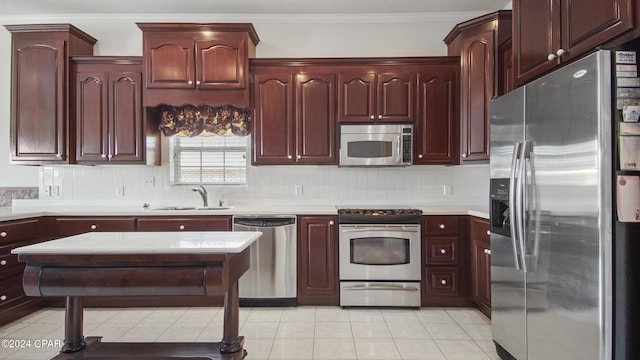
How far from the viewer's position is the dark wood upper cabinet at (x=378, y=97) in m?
3.48

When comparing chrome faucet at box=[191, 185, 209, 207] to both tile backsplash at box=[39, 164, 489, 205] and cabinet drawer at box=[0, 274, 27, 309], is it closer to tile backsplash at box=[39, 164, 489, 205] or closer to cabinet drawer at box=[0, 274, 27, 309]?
tile backsplash at box=[39, 164, 489, 205]

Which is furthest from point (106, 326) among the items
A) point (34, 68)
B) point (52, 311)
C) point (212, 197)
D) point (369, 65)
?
point (369, 65)

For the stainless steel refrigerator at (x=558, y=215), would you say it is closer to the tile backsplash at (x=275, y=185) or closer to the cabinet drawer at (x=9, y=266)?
the tile backsplash at (x=275, y=185)

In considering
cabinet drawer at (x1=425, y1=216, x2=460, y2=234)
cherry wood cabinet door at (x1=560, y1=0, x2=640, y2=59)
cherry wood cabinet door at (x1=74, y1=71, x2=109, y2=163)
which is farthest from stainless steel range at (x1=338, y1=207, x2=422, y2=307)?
cherry wood cabinet door at (x1=74, y1=71, x2=109, y2=163)

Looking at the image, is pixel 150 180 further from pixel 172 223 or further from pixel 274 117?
pixel 274 117

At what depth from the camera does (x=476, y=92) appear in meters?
Answer: 3.20

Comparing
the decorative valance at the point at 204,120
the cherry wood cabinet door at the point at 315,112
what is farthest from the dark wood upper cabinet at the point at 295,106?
the decorative valance at the point at 204,120

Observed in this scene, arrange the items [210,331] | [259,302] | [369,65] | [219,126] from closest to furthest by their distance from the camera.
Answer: [210,331] → [259,302] → [369,65] → [219,126]

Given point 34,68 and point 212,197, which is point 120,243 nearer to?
point 212,197

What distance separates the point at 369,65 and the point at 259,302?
2.53 metres

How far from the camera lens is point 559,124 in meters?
1.71

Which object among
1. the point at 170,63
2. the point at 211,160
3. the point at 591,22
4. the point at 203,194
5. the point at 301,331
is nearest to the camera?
the point at 591,22

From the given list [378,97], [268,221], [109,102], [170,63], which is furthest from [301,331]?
[109,102]

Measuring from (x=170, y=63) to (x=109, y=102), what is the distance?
745 mm
